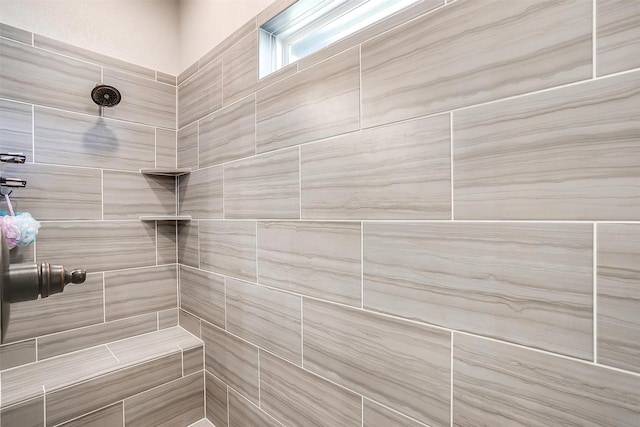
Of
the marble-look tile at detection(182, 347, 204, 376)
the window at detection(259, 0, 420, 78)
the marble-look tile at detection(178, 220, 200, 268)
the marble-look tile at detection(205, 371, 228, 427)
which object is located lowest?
the marble-look tile at detection(205, 371, 228, 427)

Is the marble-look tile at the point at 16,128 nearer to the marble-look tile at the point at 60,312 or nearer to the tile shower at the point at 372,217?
the tile shower at the point at 372,217

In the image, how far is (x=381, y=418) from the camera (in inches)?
34.1

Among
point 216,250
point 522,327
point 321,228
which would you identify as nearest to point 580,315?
point 522,327

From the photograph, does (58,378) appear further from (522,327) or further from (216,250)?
(522,327)

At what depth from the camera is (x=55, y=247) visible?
1.43 m

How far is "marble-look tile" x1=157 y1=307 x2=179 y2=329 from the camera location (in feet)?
5.73

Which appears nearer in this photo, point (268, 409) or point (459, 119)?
point (459, 119)

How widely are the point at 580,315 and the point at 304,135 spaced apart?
86 cm

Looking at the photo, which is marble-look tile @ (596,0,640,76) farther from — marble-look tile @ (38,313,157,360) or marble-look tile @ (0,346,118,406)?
marble-look tile @ (38,313,157,360)

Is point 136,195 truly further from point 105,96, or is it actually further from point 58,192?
point 105,96

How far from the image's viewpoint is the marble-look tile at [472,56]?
1.92ft

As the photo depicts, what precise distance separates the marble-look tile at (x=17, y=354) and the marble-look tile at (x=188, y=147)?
3.45ft

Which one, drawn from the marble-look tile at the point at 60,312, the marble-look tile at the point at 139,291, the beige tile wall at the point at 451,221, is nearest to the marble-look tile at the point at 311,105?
the beige tile wall at the point at 451,221

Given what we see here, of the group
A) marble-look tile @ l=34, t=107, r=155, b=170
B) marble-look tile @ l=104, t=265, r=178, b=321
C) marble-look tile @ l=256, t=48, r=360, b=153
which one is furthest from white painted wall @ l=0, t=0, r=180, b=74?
marble-look tile @ l=104, t=265, r=178, b=321
